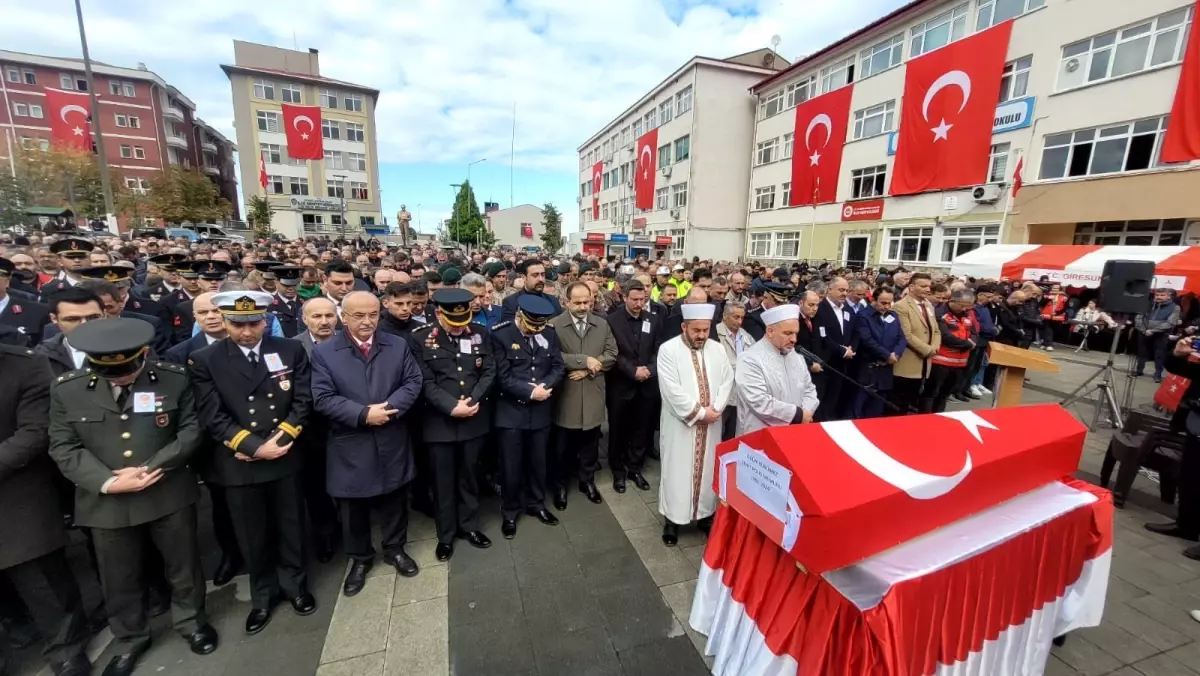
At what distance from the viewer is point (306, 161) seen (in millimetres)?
45062

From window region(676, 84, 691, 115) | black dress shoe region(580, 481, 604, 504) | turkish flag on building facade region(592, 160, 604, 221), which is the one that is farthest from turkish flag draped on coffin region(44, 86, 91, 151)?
black dress shoe region(580, 481, 604, 504)

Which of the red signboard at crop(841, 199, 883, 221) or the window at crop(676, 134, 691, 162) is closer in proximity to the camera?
the red signboard at crop(841, 199, 883, 221)

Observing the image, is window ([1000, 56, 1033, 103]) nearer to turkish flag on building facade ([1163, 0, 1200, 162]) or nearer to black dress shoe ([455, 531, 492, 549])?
turkish flag on building facade ([1163, 0, 1200, 162])

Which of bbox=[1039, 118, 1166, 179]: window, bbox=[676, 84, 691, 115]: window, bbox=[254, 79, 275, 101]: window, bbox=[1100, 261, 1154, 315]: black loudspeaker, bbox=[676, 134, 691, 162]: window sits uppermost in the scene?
bbox=[254, 79, 275, 101]: window

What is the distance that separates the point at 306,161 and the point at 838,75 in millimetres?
45501

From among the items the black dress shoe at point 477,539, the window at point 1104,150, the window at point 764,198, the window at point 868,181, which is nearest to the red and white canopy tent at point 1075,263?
the window at point 1104,150

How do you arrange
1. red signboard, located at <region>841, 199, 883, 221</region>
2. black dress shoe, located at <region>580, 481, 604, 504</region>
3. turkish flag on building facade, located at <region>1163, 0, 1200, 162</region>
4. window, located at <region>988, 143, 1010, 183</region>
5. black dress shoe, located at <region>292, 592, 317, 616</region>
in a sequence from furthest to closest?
red signboard, located at <region>841, 199, 883, 221</region>
window, located at <region>988, 143, 1010, 183</region>
turkish flag on building facade, located at <region>1163, 0, 1200, 162</region>
black dress shoe, located at <region>580, 481, 604, 504</region>
black dress shoe, located at <region>292, 592, 317, 616</region>

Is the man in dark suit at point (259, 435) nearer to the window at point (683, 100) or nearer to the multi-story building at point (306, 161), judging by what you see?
the window at point (683, 100)

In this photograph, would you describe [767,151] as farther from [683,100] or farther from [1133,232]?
[1133,232]

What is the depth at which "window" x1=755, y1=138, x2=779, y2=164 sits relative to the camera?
2956cm

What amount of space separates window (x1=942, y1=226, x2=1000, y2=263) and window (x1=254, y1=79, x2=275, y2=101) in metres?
54.9

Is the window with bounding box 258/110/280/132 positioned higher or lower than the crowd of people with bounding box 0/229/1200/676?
higher

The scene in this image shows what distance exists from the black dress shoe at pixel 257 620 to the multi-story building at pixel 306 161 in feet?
157

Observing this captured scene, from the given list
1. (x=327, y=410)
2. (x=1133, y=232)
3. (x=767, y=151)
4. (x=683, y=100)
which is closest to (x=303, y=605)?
(x=327, y=410)
